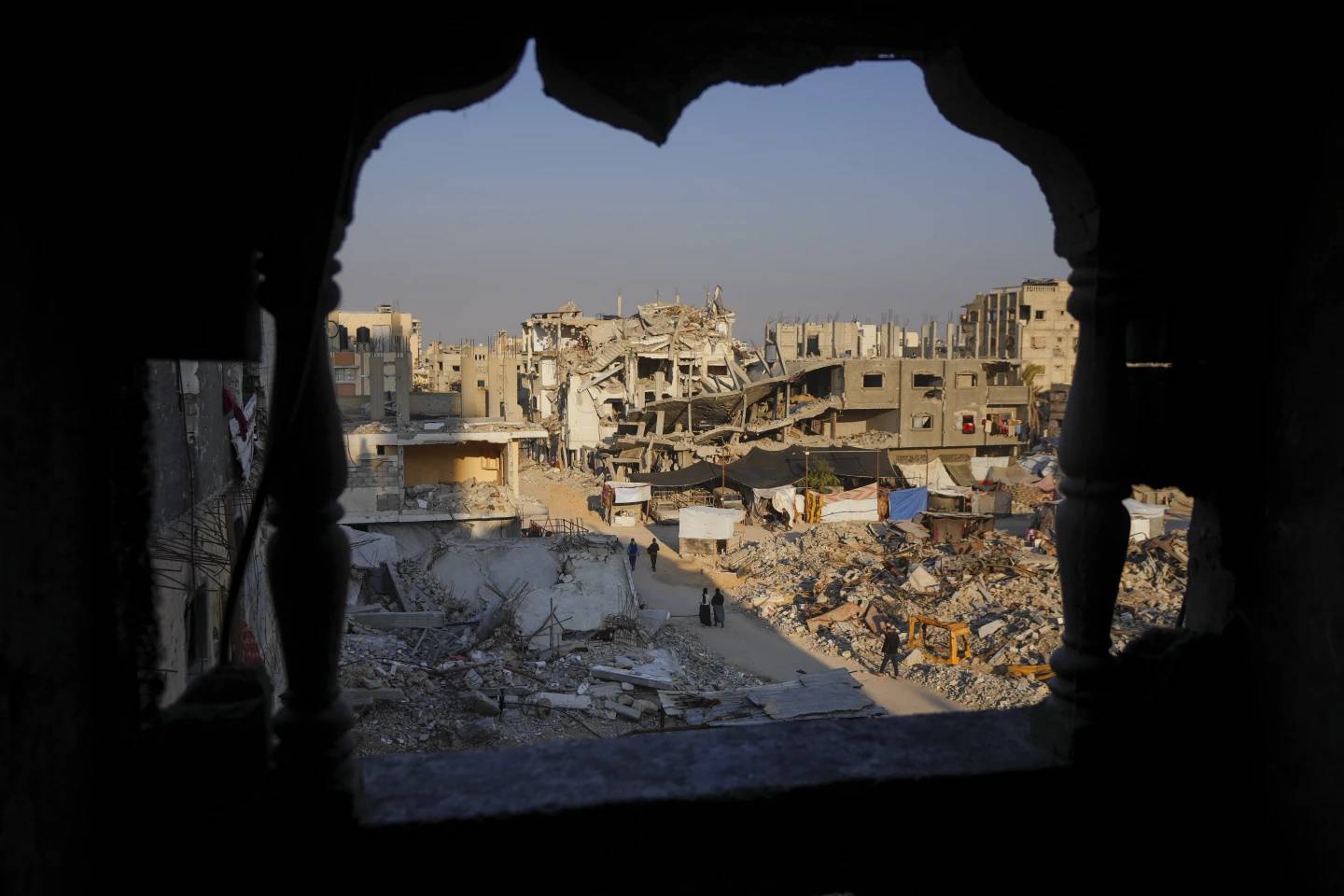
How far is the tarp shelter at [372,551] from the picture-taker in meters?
18.4

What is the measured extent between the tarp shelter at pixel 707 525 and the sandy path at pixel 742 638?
803mm

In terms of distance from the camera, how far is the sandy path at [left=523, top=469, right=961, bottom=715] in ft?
49.4

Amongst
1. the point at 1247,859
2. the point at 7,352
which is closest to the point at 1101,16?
the point at 1247,859

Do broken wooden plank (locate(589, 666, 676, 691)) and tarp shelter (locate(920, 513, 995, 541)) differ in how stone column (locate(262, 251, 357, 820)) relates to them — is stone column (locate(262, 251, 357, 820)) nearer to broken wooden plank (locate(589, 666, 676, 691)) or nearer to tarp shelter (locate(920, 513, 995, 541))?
broken wooden plank (locate(589, 666, 676, 691))

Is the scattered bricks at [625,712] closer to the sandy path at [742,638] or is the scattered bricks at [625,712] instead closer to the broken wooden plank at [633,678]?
the broken wooden plank at [633,678]

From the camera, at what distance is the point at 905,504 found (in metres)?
29.0

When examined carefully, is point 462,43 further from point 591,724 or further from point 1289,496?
point 591,724

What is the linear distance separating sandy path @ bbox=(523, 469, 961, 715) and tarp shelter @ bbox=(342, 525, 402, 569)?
5.77 meters

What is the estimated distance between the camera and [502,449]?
27359mm

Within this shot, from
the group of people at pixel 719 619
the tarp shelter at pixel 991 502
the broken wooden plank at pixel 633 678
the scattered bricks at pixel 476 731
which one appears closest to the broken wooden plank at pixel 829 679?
the group of people at pixel 719 619

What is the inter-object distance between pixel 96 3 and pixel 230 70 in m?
0.26

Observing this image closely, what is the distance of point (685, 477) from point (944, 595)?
14.3m

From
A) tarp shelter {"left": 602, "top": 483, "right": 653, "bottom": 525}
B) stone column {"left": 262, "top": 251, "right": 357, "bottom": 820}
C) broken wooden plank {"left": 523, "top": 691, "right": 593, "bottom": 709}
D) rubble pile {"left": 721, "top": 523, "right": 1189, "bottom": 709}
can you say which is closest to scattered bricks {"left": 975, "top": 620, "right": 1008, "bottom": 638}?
rubble pile {"left": 721, "top": 523, "right": 1189, "bottom": 709}

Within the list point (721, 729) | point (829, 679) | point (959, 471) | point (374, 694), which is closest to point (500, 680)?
point (374, 694)
